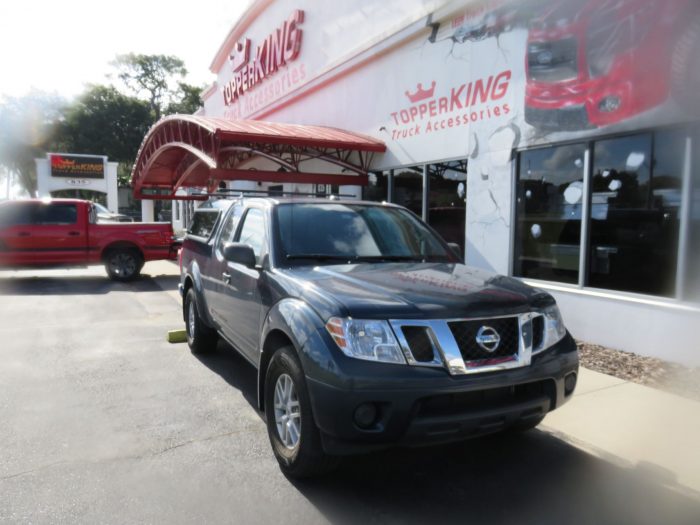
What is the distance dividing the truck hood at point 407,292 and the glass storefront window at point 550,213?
3.68m

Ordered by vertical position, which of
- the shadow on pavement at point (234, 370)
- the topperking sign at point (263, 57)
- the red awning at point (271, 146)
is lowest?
the shadow on pavement at point (234, 370)

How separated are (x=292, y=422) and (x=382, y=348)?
0.88 metres

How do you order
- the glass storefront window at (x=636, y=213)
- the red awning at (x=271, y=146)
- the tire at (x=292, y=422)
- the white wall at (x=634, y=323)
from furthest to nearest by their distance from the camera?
1. the red awning at (x=271, y=146)
2. the glass storefront window at (x=636, y=213)
3. the white wall at (x=634, y=323)
4. the tire at (x=292, y=422)

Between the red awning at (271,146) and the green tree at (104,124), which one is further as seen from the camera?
the green tree at (104,124)

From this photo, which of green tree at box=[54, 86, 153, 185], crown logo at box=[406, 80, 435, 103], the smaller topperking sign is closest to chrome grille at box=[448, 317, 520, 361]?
crown logo at box=[406, 80, 435, 103]

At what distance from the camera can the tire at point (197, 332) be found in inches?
234

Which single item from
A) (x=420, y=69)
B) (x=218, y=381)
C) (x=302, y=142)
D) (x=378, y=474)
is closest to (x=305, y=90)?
(x=302, y=142)

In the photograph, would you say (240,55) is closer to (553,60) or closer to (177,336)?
(553,60)

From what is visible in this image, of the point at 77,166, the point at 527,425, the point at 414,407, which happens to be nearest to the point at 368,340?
the point at 414,407

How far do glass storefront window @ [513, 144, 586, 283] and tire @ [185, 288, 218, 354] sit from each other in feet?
14.7

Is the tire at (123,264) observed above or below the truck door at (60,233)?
below

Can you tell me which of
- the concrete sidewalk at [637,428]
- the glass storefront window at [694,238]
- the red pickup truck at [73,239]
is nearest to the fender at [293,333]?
Answer: the concrete sidewalk at [637,428]

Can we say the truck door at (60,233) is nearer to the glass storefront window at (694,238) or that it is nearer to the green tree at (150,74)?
the glass storefront window at (694,238)

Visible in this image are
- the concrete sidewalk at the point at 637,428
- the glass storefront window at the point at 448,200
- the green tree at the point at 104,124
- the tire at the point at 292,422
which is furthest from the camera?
the green tree at the point at 104,124
